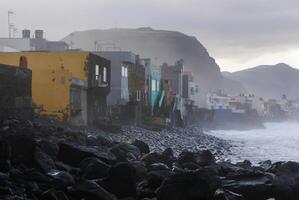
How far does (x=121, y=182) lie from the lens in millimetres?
11961

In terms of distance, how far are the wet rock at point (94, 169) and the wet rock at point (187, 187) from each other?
6.28 ft

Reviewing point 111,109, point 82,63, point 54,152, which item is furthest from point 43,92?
point 54,152

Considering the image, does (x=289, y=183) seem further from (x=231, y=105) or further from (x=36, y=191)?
(x=231, y=105)

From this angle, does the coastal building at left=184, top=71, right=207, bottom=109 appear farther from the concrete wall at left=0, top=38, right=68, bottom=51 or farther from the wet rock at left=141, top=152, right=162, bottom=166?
the wet rock at left=141, top=152, right=162, bottom=166

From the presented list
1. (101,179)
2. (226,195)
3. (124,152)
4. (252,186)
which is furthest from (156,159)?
(226,195)

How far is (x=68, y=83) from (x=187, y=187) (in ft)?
75.2

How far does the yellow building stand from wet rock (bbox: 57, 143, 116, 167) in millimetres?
17303

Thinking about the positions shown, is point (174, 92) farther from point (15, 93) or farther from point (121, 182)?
point (121, 182)

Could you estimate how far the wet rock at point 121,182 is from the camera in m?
11.9

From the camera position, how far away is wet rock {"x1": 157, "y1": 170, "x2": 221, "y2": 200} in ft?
37.4

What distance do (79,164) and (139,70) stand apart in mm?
42846

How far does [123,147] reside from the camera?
19.0 m

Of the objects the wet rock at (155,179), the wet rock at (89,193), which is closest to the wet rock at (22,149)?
the wet rock at (89,193)

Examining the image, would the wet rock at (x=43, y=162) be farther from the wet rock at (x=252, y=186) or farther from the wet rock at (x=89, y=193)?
the wet rock at (x=252, y=186)
